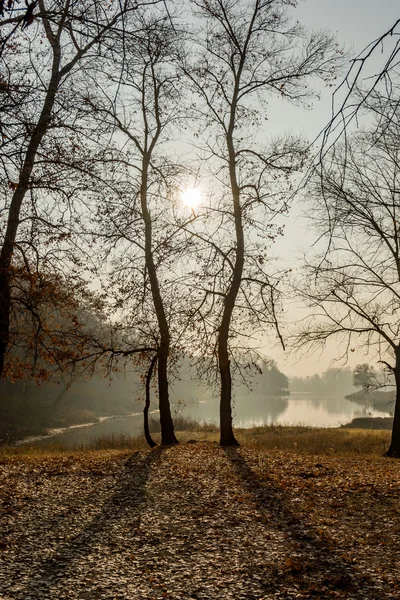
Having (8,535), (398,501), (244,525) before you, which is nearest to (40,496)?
(8,535)

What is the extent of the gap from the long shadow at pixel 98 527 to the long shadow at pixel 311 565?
7.10 ft

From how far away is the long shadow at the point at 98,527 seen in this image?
5406 millimetres

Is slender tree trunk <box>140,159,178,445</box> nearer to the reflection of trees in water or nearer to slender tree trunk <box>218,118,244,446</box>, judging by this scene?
slender tree trunk <box>218,118,244,446</box>

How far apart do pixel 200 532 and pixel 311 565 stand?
5.69ft

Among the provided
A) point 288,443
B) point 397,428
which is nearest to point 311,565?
point 397,428

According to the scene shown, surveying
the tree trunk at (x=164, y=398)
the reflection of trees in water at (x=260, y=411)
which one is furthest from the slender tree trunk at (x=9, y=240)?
the reflection of trees in water at (x=260, y=411)

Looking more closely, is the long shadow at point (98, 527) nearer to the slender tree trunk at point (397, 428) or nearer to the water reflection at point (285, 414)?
Answer: the slender tree trunk at point (397, 428)

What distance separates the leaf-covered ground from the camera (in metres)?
5.21

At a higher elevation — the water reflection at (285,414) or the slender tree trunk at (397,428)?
the slender tree trunk at (397,428)

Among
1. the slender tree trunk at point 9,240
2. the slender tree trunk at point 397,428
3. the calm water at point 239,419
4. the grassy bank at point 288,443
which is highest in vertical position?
the slender tree trunk at point 9,240

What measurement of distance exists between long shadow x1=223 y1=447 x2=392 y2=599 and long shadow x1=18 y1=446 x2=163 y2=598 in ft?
7.10

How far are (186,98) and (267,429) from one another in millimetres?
17276

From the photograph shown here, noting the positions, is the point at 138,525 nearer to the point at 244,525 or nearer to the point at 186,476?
the point at 244,525

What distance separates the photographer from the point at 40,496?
8.84 metres
